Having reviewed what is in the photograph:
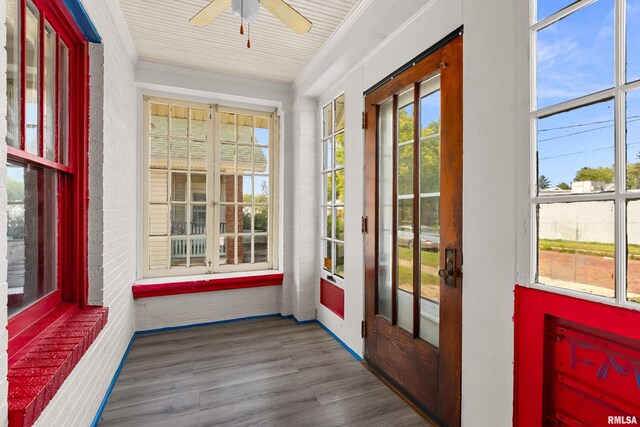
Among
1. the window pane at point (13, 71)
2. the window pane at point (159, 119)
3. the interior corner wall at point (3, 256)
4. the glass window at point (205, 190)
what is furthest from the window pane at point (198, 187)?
the interior corner wall at point (3, 256)

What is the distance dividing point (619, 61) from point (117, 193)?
3.11m

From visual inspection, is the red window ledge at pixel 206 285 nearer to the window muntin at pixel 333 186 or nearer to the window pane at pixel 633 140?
the window muntin at pixel 333 186

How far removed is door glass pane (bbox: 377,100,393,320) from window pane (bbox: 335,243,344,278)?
2.50 feet

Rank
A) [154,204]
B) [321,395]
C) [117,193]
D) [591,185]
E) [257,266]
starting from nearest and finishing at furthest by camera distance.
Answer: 1. [591,185]
2. [321,395]
3. [117,193]
4. [154,204]
5. [257,266]

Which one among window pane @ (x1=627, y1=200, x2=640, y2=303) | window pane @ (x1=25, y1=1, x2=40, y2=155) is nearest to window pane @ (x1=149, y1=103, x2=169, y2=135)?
window pane @ (x1=25, y1=1, x2=40, y2=155)

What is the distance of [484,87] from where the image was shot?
1611 millimetres

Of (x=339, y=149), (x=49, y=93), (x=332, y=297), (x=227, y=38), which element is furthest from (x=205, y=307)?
(x=227, y=38)

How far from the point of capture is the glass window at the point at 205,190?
378 centimetres

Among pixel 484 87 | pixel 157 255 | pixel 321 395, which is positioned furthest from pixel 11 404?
pixel 157 255

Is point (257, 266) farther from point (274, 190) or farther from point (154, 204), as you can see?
point (154, 204)

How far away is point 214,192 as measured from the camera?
156 inches

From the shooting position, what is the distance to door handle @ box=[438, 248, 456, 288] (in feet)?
6.01

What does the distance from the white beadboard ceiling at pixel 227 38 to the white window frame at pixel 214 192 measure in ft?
1.56

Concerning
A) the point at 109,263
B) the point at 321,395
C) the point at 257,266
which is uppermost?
the point at 109,263
